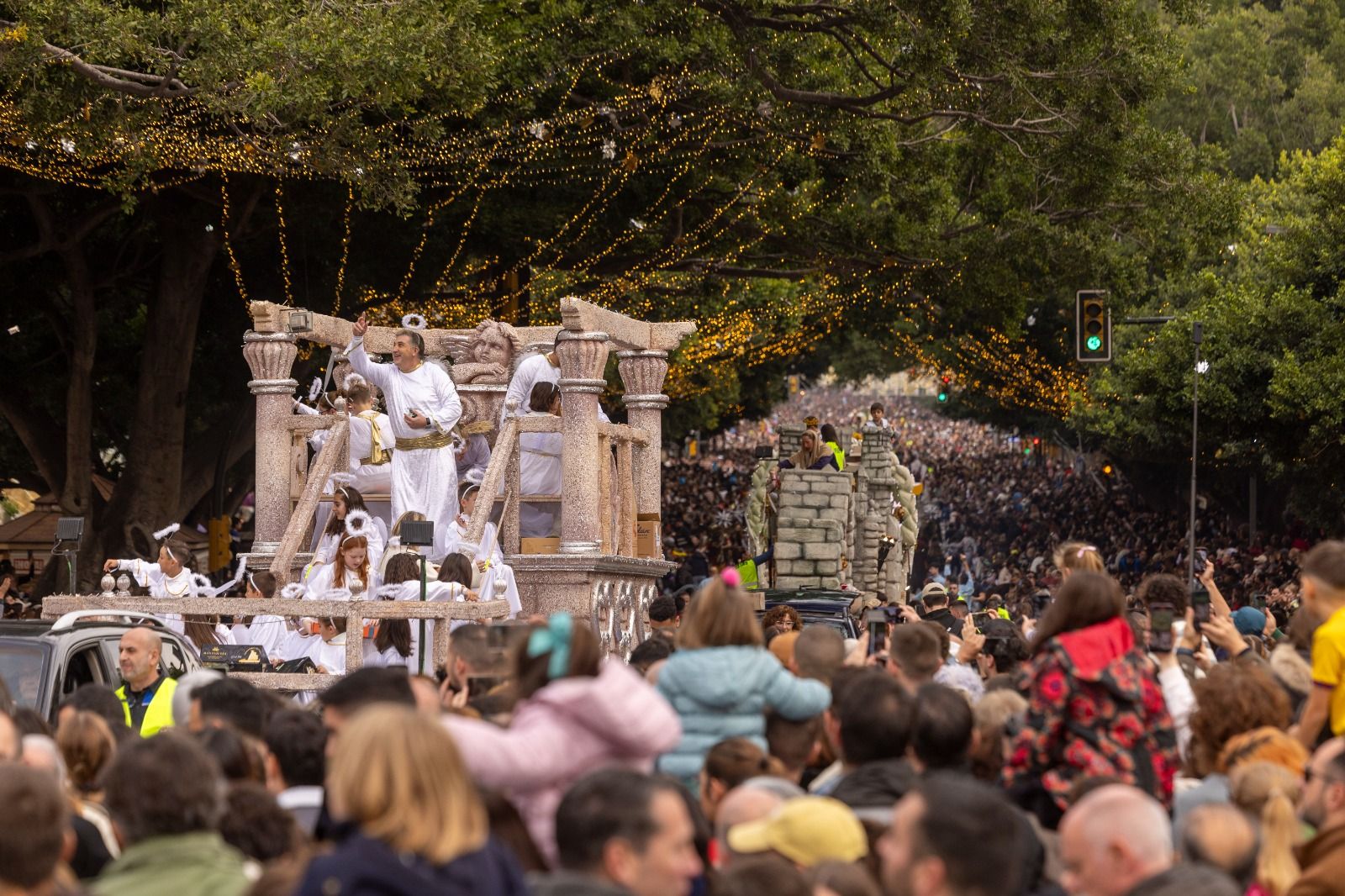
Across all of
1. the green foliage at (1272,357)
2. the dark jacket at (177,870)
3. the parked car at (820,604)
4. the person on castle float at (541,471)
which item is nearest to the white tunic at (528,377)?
the person on castle float at (541,471)

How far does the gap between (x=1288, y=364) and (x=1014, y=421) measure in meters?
28.5

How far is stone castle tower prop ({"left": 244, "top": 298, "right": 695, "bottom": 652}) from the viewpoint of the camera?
16.9 meters

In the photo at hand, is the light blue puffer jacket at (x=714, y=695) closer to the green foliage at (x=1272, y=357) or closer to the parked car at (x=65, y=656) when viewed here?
the parked car at (x=65, y=656)

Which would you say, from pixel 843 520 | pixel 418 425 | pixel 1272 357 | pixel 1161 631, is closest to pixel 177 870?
pixel 1161 631

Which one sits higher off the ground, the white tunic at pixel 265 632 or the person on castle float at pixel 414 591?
the person on castle float at pixel 414 591

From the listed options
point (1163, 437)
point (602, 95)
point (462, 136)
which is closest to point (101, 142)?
point (462, 136)

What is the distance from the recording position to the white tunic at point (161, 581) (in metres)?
15.0

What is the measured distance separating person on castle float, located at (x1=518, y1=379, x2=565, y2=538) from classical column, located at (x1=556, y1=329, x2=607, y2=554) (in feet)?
2.80

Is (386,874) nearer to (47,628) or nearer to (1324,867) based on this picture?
(1324,867)

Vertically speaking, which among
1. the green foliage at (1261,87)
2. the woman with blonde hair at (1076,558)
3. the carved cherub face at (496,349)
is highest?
the green foliage at (1261,87)

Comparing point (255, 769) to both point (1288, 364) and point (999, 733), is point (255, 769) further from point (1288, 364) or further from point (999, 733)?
point (1288, 364)

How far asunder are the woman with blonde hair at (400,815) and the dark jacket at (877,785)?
84.3 inches

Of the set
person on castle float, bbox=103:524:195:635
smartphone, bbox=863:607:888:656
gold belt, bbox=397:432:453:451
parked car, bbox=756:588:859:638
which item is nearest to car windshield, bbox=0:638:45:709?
person on castle float, bbox=103:524:195:635

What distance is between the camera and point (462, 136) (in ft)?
85.4
